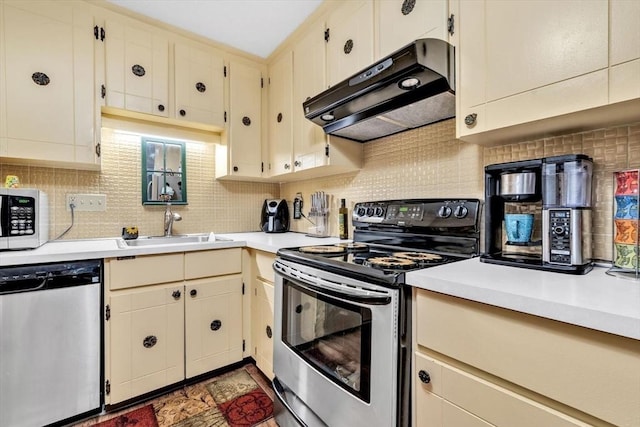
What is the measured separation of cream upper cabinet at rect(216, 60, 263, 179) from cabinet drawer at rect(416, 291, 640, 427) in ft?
6.18

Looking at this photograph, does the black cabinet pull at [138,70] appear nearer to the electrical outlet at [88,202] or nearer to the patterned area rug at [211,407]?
the electrical outlet at [88,202]

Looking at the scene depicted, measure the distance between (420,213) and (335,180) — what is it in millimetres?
850

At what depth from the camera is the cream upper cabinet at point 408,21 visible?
121cm

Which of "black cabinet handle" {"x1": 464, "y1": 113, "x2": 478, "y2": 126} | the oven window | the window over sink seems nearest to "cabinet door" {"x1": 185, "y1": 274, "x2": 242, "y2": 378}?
the oven window

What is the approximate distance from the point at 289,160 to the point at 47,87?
144cm

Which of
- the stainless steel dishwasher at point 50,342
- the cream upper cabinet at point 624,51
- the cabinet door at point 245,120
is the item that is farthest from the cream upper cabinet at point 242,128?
the cream upper cabinet at point 624,51

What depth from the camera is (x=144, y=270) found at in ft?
5.33

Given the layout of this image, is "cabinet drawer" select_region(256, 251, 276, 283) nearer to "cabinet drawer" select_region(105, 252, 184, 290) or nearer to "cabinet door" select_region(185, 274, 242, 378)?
"cabinet door" select_region(185, 274, 242, 378)

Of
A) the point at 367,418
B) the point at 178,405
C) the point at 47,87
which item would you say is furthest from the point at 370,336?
the point at 47,87

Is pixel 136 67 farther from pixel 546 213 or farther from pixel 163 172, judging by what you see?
pixel 546 213

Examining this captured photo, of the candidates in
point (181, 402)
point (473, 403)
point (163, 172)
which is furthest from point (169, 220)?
point (473, 403)

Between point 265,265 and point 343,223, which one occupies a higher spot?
point 343,223

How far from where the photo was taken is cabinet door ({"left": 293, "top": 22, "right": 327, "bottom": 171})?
1.86 m

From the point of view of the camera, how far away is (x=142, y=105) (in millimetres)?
1934
